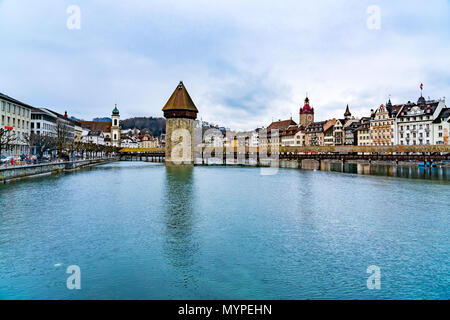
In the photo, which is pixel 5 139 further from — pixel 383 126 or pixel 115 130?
pixel 115 130

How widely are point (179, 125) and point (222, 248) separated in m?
50.5

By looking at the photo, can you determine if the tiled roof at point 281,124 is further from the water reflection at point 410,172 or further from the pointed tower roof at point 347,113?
the water reflection at point 410,172

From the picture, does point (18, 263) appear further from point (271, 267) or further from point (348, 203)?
point (348, 203)

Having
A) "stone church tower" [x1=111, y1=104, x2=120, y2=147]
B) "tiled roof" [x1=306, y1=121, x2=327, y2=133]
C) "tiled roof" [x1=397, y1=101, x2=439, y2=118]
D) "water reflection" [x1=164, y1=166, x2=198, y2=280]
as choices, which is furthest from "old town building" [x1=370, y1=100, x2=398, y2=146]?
"stone church tower" [x1=111, y1=104, x2=120, y2=147]

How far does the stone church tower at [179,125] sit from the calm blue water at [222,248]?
41076 mm

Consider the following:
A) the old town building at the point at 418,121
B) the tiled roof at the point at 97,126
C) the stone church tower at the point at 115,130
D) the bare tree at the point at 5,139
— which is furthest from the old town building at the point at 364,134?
the tiled roof at the point at 97,126

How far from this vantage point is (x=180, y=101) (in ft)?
196

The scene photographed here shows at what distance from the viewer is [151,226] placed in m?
13.2

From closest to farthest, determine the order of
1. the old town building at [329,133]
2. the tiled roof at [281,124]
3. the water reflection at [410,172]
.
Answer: the water reflection at [410,172], the old town building at [329,133], the tiled roof at [281,124]

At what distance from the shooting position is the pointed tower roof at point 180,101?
59.4 metres

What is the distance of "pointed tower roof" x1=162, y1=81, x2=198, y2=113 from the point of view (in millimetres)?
59375
